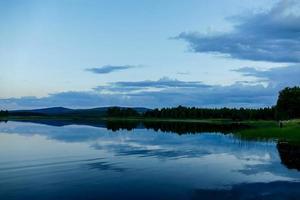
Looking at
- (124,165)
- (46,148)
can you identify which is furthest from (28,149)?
(124,165)

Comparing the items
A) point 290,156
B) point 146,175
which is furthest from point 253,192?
point 290,156

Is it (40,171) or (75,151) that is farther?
(75,151)

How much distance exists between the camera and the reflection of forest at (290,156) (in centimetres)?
3988

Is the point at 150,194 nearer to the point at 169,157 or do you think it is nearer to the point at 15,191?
the point at 15,191

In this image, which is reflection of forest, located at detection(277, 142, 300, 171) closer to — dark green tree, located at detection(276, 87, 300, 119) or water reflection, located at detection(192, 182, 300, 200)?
water reflection, located at detection(192, 182, 300, 200)

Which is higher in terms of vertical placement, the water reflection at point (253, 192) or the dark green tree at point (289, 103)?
the dark green tree at point (289, 103)

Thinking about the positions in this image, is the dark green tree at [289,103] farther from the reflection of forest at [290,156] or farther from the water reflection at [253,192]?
the water reflection at [253,192]

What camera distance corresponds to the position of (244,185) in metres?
29.4

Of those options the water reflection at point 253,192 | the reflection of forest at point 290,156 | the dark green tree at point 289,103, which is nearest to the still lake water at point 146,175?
the water reflection at point 253,192

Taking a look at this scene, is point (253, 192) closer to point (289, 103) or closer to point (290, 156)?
point (290, 156)

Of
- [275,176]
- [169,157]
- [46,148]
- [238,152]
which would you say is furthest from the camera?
[46,148]

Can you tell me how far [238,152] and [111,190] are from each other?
91.5 ft

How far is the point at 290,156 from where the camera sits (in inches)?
1800

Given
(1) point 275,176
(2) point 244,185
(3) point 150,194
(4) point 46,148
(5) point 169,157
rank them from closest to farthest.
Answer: (3) point 150,194, (2) point 244,185, (1) point 275,176, (5) point 169,157, (4) point 46,148
